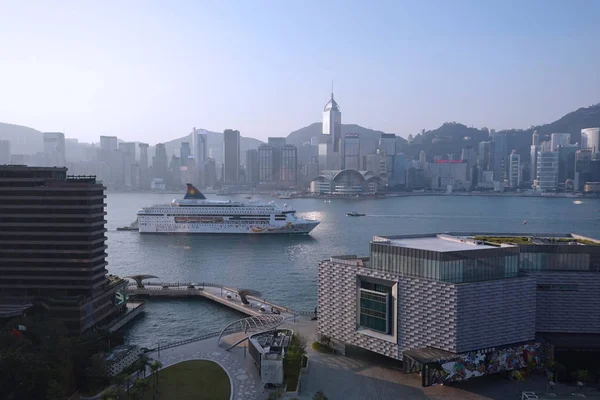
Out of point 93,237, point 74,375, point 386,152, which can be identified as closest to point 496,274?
point 74,375

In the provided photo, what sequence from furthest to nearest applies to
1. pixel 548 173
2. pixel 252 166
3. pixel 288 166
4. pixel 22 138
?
1. pixel 22 138
2. pixel 252 166
3. pixel 288 166
4. pixel 548 173

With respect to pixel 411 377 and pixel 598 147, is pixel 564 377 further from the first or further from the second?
pixel 598 147

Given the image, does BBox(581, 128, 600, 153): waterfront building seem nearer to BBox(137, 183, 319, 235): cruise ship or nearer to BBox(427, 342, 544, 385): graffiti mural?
BBox(137, 183, 319, 235): cruise ship

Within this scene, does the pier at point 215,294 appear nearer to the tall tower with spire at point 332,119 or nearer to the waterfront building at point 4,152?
the waterfront building at point 4,152

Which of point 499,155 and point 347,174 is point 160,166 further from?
point 499,155

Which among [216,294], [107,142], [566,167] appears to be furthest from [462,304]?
[107,142]

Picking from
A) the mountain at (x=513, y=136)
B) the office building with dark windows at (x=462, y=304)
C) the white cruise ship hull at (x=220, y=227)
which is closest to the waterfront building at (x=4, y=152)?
the white cruise ship hull at (x=220, y=227)
